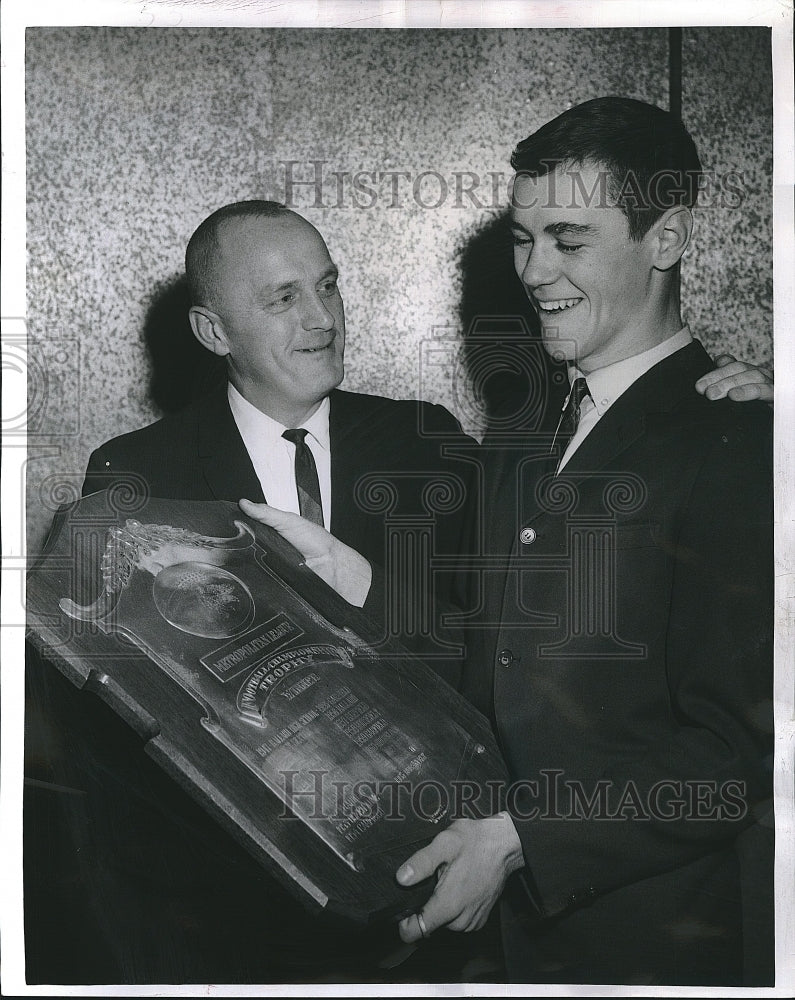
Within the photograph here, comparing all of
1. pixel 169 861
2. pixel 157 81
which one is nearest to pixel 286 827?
pixel 169 861

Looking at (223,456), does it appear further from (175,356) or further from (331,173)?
(331,173)

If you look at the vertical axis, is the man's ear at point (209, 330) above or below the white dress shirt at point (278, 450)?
above

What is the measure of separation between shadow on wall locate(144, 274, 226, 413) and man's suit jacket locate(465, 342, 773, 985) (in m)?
0.61

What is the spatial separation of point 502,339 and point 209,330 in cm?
55

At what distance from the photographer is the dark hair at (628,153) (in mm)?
1863

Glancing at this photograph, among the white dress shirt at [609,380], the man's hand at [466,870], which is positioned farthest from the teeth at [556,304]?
the man's hand at [466,870]

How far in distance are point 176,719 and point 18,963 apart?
623mm

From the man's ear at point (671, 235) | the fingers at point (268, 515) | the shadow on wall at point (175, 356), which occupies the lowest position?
the fingers at point (268, 515)

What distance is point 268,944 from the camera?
1.85 meters

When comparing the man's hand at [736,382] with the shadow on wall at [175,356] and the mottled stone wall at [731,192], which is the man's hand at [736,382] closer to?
the mottled stone wall at [731,192]

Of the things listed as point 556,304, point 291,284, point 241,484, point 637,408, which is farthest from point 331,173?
point 637,408

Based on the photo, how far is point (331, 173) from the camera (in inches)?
74.4

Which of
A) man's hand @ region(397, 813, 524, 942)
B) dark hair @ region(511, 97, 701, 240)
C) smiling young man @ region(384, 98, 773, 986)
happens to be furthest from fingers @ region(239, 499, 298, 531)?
dark hair @ region(511, 97, 701, 240)

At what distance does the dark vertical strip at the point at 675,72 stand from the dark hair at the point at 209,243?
757 mm
